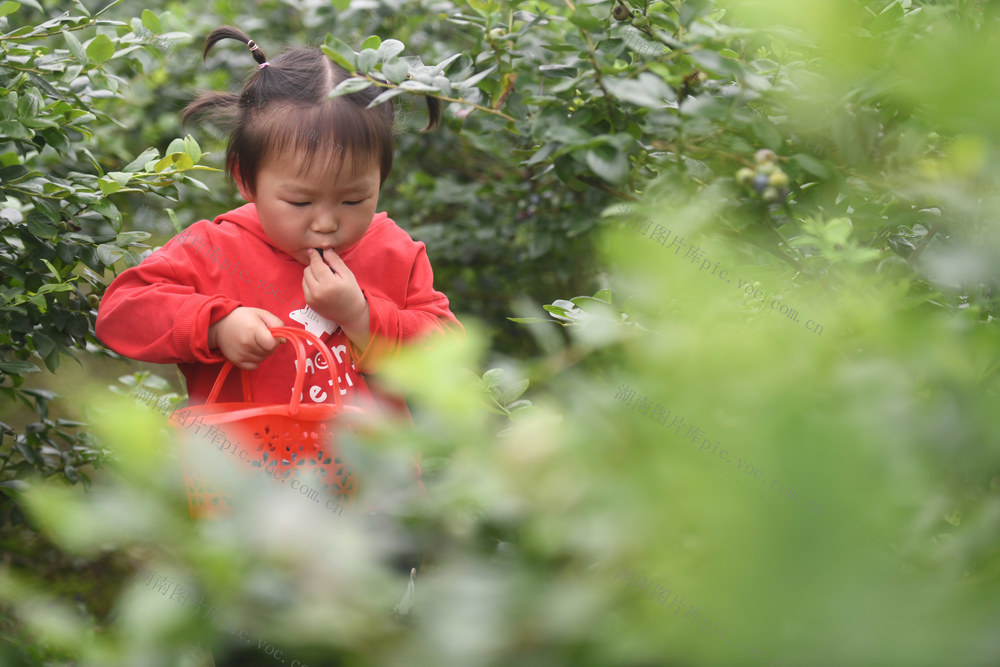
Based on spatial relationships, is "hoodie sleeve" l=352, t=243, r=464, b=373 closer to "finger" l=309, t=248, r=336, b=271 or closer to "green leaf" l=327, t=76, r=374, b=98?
"finger" l=309, t=248, r=336, b=271

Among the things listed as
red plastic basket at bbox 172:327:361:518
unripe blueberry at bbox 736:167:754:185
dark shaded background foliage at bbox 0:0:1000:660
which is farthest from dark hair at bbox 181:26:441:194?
unripe blueberry at bbox 736:167:754:185

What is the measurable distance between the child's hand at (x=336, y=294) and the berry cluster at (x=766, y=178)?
28.6 inches

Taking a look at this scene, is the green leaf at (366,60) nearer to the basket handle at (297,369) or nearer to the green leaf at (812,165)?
the basket handle at (297,369)

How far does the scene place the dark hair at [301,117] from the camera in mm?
1448

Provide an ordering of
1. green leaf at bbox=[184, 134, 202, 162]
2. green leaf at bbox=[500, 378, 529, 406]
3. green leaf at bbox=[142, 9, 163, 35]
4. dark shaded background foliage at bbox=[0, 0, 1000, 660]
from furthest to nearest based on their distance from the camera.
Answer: green leaf at bbox=[142, 9, 163, 35] → green leaf at bbox=[184, 134, 202, 162] → green leaf at bbox=[500, 378, 529, 406] → dark shaded background foliage at bbox=[0, 0, 1000, 660]

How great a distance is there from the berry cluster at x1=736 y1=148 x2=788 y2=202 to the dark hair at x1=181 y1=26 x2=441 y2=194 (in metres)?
0.75

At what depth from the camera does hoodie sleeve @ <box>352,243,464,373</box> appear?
148cm

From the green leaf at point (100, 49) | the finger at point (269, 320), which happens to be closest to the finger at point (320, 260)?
the finger at point (269, 320)

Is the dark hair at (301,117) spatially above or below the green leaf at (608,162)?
below

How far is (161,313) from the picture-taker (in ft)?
4.63

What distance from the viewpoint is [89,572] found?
8.74ft

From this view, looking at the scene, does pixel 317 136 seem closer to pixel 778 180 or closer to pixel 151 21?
pixel 151 21

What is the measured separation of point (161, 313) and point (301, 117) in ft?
1.44

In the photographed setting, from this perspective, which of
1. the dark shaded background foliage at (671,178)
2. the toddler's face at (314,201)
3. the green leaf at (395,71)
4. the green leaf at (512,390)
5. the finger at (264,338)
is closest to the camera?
the dark shaded background foliage at (671,178)
